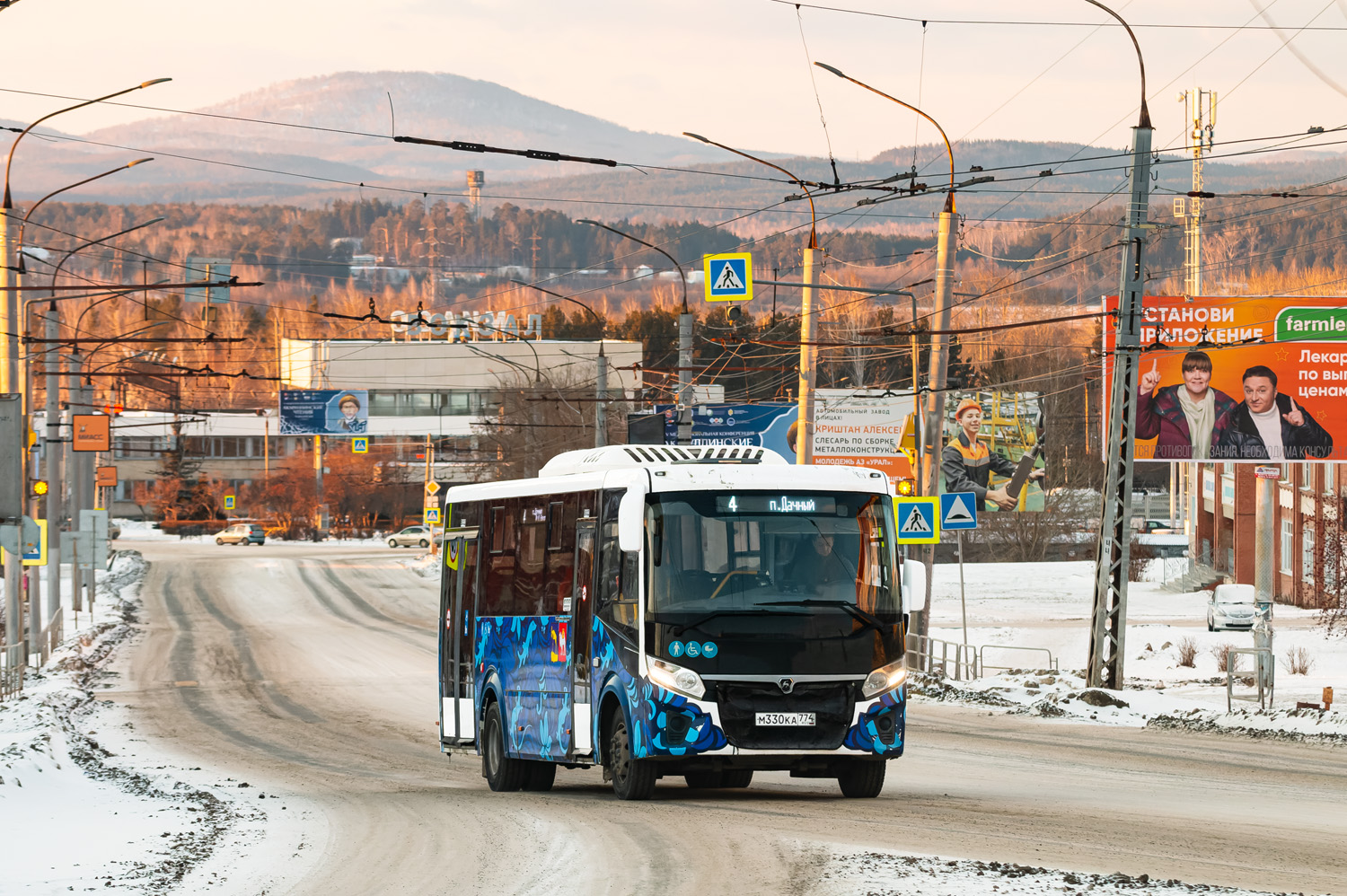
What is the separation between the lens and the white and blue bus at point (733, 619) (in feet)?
43.8

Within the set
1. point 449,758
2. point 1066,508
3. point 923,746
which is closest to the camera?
point 923,746

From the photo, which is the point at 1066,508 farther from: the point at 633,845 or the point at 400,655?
the point at 633,845

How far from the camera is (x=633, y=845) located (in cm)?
1102

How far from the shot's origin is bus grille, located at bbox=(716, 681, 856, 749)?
13320mm

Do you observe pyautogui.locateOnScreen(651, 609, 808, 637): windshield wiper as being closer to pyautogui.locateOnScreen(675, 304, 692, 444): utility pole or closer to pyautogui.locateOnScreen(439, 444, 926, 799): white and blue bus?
pyautogui.locateOnScreen(439, 444, 926, 799): white and blue bus

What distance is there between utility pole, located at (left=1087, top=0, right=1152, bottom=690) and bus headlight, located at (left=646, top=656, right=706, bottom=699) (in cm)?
1236

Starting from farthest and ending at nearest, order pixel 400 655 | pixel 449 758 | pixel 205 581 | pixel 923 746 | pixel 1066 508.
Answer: pixel 1066 508
pixel 205 581
pixel 400 655
pixel 449 758
pixel 923 746

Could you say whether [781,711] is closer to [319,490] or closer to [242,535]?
[242,535]

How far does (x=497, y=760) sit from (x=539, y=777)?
1.53 ft

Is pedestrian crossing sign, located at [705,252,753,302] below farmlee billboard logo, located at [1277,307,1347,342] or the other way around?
the other way around

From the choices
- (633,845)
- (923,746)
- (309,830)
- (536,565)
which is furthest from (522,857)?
(923,746)

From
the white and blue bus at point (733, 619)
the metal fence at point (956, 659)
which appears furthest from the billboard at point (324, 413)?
the white and blue bus at point (733, 619)

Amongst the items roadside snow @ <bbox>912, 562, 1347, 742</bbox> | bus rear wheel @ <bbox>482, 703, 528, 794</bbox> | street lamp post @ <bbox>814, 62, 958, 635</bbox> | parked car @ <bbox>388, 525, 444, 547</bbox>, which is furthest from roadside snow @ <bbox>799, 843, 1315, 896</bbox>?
parked car @ <bbox>388, 525, 444, 547</bbox>

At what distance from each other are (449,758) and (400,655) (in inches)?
857
